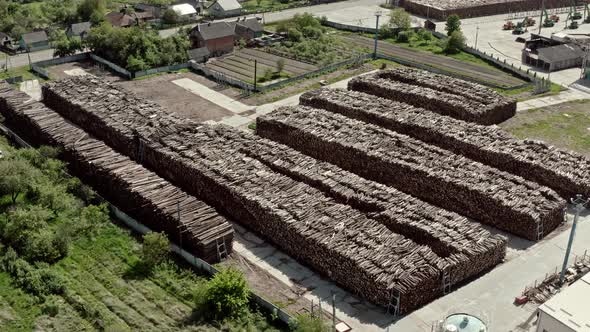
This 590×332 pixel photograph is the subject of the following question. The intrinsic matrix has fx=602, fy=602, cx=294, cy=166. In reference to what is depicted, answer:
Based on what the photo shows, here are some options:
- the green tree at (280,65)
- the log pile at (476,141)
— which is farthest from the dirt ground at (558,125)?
the green tree at (280,65)

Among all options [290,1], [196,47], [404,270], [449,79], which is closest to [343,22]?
[290,1]

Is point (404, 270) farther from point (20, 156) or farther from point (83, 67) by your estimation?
point (83, 67)

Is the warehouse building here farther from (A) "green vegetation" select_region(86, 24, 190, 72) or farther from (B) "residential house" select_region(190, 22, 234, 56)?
(A) "green vegetation" select_region(86, 24, 190, 72)

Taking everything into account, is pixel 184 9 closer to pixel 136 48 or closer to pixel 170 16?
pixel 170 16

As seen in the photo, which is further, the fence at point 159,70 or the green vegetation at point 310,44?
the green vegetation at point 310,44

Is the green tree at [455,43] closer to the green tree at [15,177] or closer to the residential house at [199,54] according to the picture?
the residential house at [199,54]

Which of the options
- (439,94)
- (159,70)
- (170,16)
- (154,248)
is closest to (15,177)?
(154,248)
